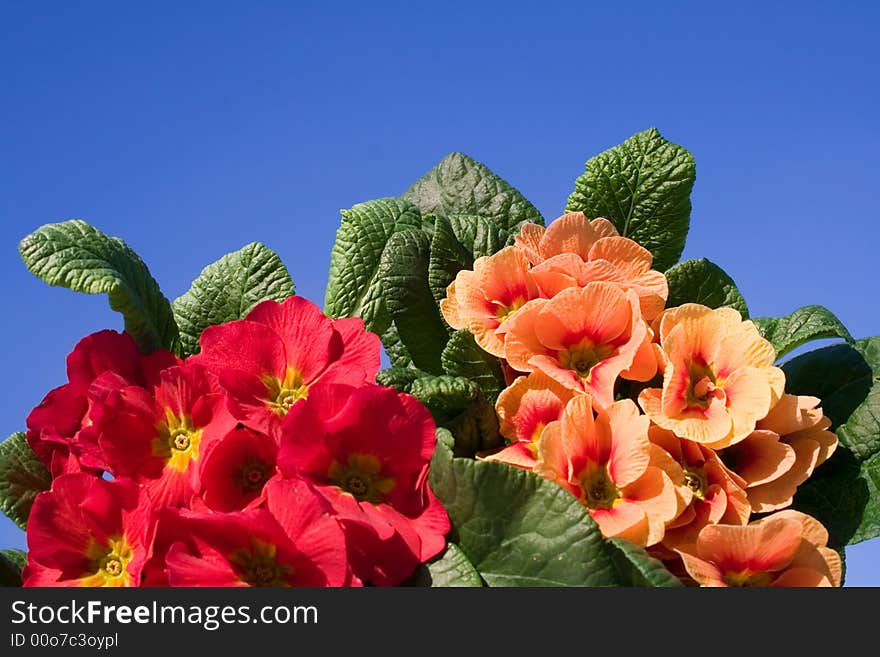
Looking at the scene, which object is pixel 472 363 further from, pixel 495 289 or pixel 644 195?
pixel 644 195

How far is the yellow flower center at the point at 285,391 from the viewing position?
1.38m

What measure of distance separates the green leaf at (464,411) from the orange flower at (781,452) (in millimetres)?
337

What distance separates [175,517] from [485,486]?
15.0 inches

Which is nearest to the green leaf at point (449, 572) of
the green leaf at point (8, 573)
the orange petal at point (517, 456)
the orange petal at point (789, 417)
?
the orange petal at point (517, 456)

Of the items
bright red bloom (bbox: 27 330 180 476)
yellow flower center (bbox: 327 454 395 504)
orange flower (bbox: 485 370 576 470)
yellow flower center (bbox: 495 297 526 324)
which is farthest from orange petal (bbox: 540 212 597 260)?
bright red bloom (bbox: 27 330 180 476)

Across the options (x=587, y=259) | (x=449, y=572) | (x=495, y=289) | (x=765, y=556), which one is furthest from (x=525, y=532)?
(x=587, y=259)

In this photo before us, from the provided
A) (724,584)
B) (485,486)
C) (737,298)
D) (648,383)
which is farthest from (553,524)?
(737,298)

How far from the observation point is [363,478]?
1304 millimetres

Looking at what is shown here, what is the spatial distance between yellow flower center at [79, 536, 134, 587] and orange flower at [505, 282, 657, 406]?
57 cm

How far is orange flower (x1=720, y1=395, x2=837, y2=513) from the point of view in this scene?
143 centimetres

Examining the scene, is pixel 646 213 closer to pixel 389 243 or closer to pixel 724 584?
pixel 389 243

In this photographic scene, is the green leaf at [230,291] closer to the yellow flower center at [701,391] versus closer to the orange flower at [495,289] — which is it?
the orange flower at [495,289]

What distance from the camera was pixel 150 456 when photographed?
4.50 ft

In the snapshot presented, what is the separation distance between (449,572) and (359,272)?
0.59 metres
